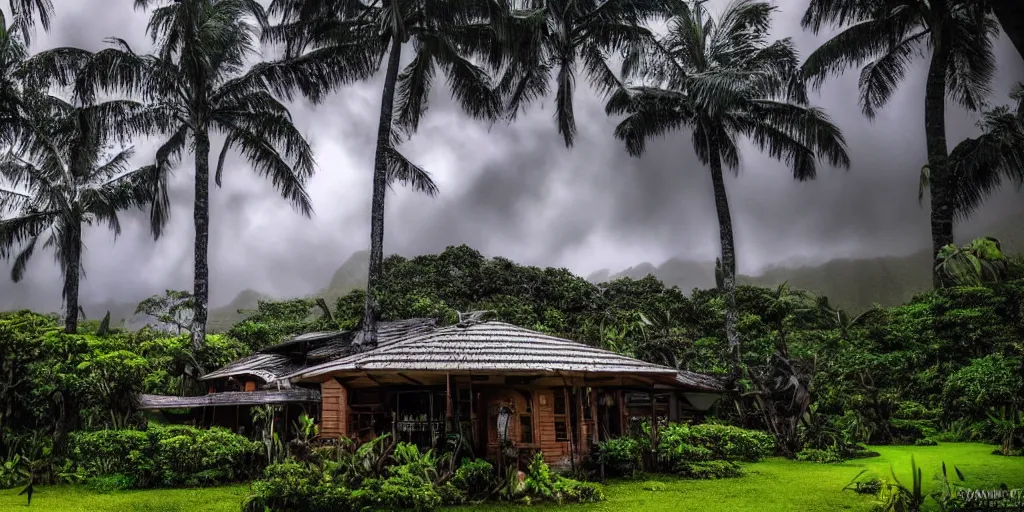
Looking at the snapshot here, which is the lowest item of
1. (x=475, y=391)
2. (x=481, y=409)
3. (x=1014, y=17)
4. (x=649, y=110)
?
(x=481, y=409)

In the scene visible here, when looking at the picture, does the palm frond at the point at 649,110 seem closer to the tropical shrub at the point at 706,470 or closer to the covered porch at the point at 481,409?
the covered porch at the point at 481,409

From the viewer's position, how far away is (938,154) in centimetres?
2200

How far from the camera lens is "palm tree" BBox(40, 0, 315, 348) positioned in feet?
59.6

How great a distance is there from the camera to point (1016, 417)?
14438mm

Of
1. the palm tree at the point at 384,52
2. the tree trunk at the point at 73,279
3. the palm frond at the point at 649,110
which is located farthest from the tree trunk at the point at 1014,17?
the tree trunk at the point at 73,279

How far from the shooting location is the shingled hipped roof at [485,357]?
10.4m

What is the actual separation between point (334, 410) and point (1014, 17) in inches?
466

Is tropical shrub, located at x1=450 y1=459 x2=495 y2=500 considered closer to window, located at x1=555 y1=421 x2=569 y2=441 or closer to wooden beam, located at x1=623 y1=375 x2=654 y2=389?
window, located at x1=555 y1=421 x2=569 y2=441

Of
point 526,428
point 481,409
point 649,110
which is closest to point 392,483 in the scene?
point 481,409

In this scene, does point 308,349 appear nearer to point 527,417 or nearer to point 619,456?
point 527,417

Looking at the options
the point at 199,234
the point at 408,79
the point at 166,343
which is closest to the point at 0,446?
the point at 166,343

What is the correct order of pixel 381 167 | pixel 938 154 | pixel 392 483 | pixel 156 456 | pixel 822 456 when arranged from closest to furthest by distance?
pixel 392 483 < pixel 156 456 < pixel 822 456 < pixel 381 167 < pixel 938 154

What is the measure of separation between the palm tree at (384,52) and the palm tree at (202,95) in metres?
1.03

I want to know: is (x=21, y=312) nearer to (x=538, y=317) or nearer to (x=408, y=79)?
(x=408, y=79)
